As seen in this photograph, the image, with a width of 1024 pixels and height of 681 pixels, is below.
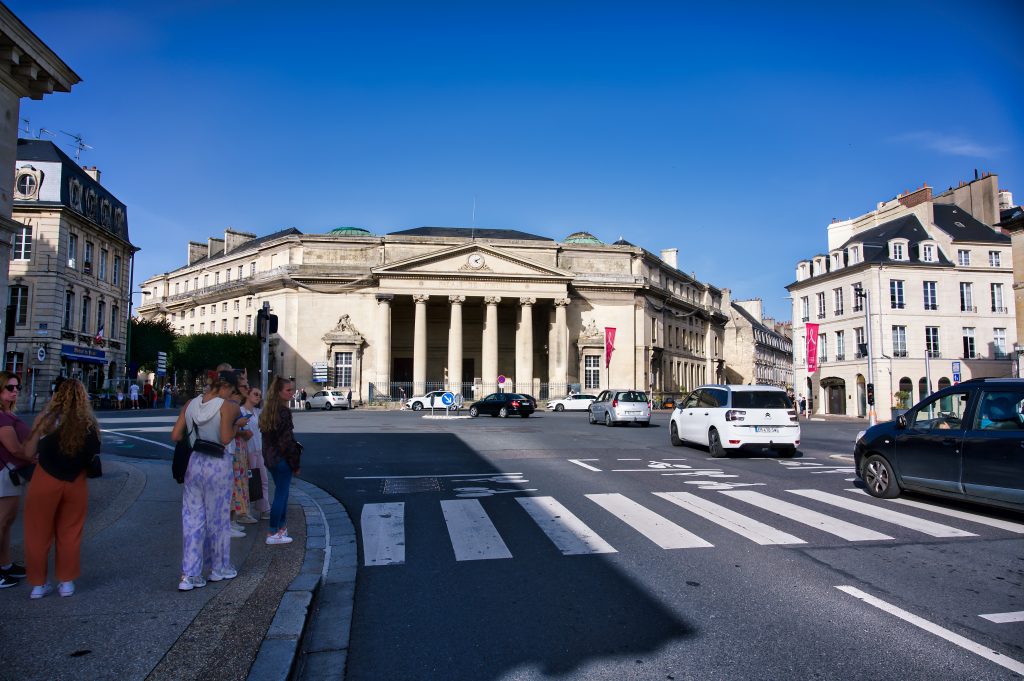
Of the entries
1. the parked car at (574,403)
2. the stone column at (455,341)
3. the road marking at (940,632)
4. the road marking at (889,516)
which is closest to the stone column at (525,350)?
the stone column at (455,341)

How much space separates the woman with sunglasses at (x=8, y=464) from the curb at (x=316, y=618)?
2.29 metres

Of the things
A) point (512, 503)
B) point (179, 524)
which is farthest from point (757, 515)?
point (179, 524)

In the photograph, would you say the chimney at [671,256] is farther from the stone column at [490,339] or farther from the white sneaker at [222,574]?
the white sneaker at [222,574]

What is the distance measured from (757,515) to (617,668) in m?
5.15

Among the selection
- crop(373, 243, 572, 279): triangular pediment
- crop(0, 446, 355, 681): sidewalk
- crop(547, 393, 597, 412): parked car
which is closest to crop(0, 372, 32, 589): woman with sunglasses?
crop(0, 446, 355, 681): sidewalk

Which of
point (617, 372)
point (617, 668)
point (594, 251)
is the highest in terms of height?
point (594, 251)

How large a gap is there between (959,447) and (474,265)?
161 feet

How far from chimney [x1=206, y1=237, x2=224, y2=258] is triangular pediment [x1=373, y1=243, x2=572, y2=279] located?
3690 cm

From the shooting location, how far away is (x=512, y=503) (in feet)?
30.7

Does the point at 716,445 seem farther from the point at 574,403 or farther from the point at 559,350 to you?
the point at 559,350

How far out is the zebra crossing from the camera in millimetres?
6949

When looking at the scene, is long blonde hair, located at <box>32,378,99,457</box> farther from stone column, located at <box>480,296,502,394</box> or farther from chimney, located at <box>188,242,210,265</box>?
chimney, located at <box>188,242,210,265</box>

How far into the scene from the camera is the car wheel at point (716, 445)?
15633 millimetres

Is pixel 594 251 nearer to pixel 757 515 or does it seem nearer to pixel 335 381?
pixel 335 381
